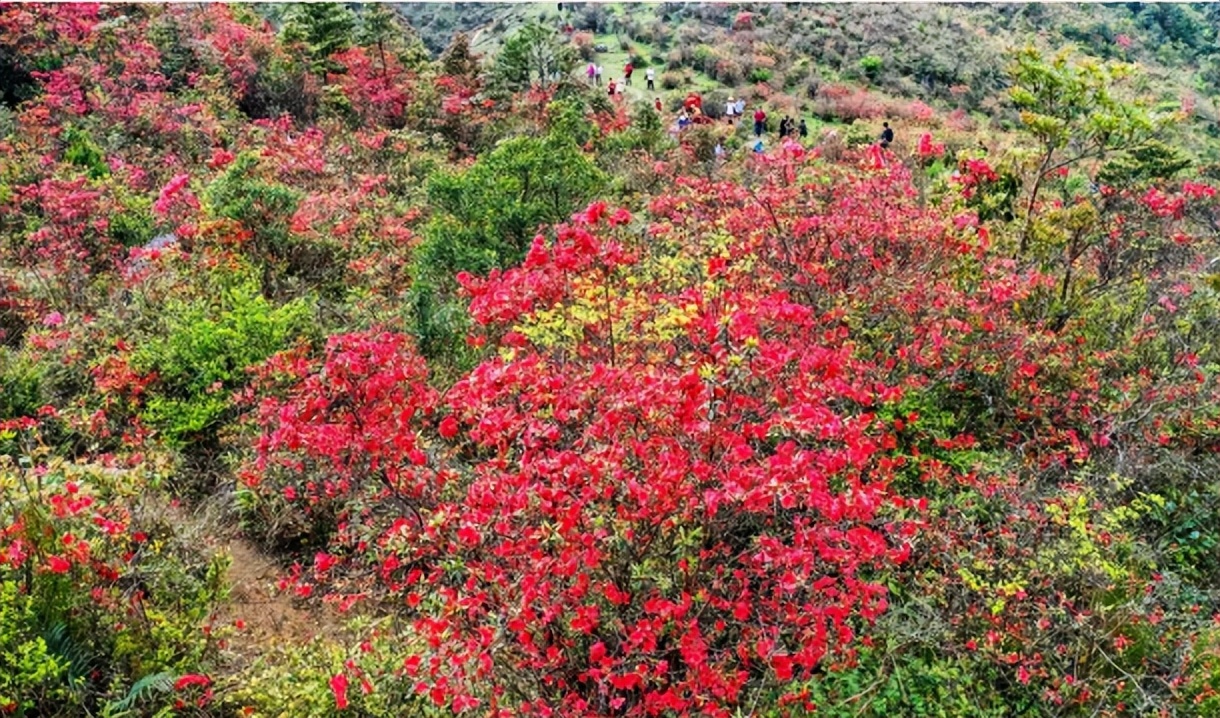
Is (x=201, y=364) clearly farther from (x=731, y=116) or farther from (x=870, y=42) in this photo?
(x=870, y=42)

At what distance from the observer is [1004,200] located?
11.4 metres

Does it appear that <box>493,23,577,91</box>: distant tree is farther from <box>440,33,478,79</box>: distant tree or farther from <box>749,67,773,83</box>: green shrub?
<box>749,67,773,83</box>: green shrub

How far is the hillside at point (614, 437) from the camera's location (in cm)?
489

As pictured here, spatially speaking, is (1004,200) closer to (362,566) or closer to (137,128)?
(362,566)

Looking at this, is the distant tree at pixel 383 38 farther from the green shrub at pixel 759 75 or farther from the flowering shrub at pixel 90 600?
the flowering shrub at pixel 90 600

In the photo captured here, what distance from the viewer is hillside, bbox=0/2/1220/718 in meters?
4.89

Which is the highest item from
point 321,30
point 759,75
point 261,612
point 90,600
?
point 321,30

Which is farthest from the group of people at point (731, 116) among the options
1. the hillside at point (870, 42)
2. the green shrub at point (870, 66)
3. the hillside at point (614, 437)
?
the green shrub at point (870, 66)

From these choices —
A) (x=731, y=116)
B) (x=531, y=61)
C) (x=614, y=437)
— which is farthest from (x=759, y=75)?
(x=614, y=437)

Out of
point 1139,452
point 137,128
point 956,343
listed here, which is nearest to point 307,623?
point 956,343

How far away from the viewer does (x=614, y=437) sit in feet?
16.5

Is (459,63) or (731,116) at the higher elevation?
(459,63)

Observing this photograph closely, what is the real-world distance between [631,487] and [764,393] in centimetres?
165

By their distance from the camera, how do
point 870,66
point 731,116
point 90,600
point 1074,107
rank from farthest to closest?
point 870,66, point 731,116, point 1074,107, point 90,600
